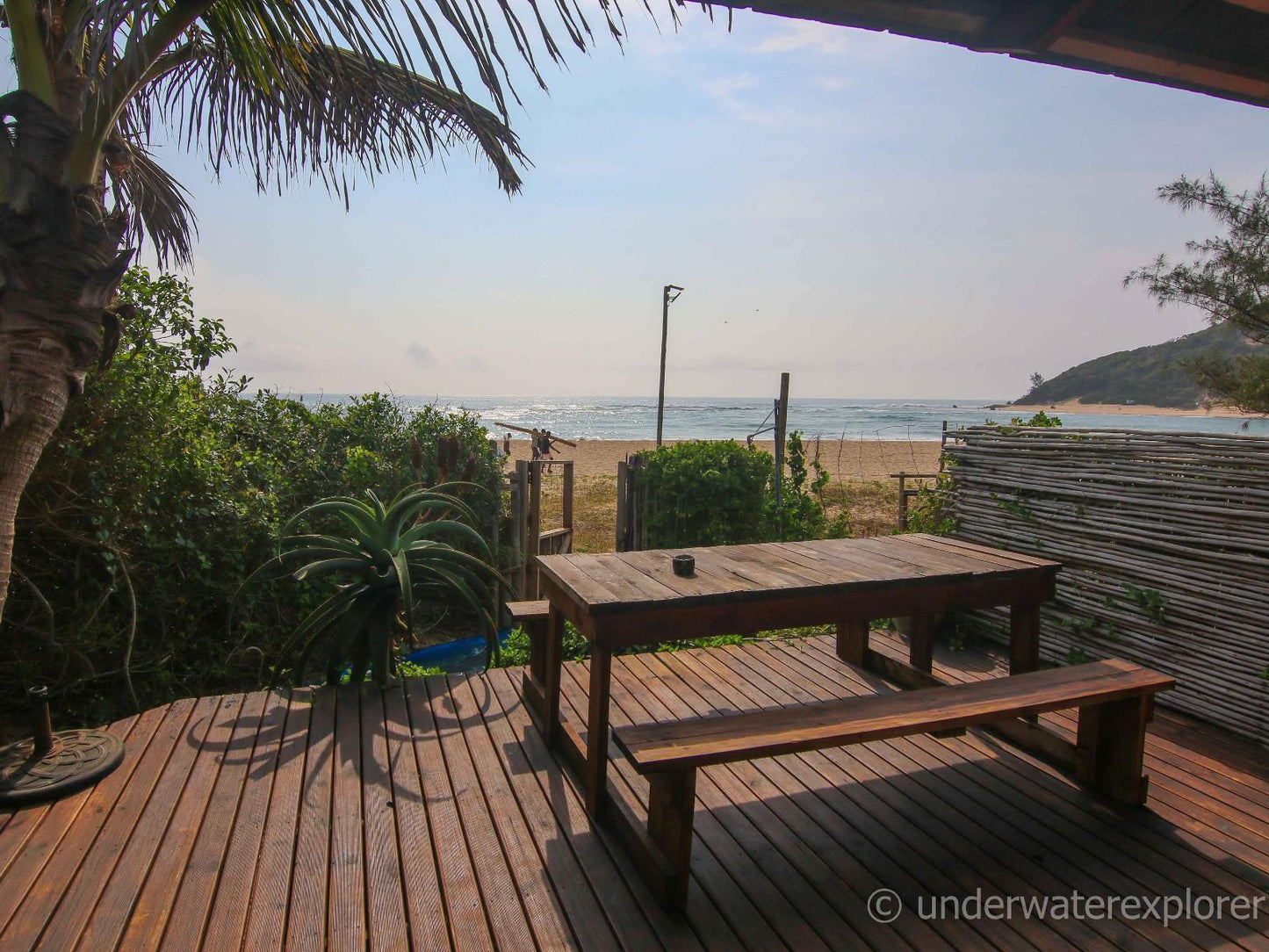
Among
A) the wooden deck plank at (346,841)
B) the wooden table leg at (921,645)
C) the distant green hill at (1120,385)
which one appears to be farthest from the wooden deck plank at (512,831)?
the distant green hill at (1120,385)

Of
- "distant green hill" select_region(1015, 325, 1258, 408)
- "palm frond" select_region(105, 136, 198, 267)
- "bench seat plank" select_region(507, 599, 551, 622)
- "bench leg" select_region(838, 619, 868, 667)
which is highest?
"distant green hill" select_region(1015, 325, 1258, 408)

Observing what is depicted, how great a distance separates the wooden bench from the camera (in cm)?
185

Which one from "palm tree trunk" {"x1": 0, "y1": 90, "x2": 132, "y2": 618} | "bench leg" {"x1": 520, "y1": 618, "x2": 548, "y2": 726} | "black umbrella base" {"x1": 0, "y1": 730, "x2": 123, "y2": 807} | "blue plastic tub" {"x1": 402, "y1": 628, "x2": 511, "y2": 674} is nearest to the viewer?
"palm tree trunk" {"x1": 0, "y1": 90, "x2": 132, "y2": 618}

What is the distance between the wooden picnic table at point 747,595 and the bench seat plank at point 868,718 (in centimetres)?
32

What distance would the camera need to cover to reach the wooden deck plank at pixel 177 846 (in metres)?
1.73

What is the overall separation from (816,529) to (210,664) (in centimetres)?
448

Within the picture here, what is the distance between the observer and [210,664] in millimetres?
3492

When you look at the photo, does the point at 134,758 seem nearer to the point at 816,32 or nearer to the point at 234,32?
the point at 234,32

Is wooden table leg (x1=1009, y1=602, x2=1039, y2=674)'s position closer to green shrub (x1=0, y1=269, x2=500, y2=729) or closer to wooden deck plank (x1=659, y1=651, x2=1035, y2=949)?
wooden deck plank (x1=659, y1=651, x2=1035, y2=949)

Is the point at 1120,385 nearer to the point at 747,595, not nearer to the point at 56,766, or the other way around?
the point at 747,595

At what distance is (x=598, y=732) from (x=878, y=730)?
0.87 m

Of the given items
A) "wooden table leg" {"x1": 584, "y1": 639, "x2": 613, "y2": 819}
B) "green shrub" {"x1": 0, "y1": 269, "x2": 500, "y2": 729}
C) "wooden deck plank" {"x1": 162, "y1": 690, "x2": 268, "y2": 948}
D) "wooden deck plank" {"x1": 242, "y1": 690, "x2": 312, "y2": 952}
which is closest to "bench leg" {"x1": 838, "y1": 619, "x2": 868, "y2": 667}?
"wooden table leg" {"x1": 584, "y1": 639, "x2": 613, "y2": 819}

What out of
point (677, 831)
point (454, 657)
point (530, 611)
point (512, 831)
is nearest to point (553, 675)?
point (530, 611)

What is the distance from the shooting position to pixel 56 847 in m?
2.04
